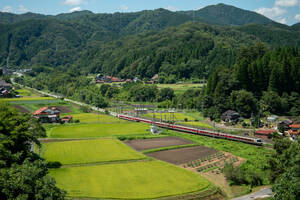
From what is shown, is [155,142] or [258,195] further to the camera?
[155,142]

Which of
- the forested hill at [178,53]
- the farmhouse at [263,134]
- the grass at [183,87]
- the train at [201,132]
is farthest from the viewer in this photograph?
the forested hill at [178,53]

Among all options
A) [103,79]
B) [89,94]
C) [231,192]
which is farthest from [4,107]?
[103,79]

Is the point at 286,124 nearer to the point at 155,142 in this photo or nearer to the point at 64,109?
the point at 155,142

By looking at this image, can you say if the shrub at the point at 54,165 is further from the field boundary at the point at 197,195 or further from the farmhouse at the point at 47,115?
the farmhouse at the point at 47,115

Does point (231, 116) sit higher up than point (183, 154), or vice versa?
point (231, 116)

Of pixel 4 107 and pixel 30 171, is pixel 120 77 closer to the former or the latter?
pixel 4 107

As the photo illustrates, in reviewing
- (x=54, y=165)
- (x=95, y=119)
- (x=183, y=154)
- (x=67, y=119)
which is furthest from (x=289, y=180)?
(x=67, y=119)

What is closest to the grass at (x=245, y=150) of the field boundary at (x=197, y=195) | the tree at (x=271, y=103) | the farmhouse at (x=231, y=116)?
the field boundary at (x=197, y=195)
